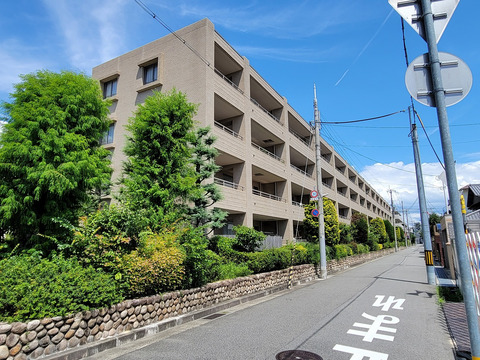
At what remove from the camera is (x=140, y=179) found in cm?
1019

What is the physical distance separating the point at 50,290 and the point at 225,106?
15083 mm

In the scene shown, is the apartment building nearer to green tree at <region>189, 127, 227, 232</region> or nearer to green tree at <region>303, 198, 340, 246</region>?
green tree at <region>303, 198, 340, 246</region>

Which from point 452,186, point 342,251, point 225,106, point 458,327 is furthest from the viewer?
point 342,251

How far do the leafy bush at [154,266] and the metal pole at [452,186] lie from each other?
581 cm

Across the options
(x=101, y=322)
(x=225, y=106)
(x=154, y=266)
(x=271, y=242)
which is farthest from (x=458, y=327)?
(x=225, y=106)

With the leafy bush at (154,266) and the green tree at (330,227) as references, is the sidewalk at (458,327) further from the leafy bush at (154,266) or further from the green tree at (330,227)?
the green tree at (330,227)

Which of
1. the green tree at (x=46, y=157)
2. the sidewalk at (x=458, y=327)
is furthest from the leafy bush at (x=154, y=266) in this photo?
the sidewalk at (x=458, y=327)

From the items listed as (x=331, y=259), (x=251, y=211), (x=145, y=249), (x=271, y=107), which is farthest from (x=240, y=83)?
(x=145, y=249)

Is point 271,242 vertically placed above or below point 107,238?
below

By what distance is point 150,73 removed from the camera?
19219mm

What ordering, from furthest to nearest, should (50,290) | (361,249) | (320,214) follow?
(361,249) → (320,214) → (50,290)

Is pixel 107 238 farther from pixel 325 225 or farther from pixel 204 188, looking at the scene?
pixel 325 225

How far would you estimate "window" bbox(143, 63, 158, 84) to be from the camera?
1900 centimetres

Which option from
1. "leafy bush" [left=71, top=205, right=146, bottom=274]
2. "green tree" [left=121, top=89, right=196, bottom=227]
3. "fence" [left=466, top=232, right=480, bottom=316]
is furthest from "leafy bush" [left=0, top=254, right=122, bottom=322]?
"fence" [left=466, top=232, right=480, bottom=316]
